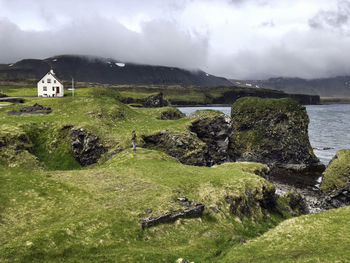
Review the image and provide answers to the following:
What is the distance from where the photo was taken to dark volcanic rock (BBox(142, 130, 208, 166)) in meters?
58.9

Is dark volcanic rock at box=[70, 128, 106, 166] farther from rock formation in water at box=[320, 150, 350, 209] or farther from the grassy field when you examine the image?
rock formation in water at box=[320, 150, 350, 209]

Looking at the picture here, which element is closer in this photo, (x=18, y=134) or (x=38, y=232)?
(x=38, y=232)

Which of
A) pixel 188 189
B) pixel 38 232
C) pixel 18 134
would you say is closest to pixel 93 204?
pixel 38 232

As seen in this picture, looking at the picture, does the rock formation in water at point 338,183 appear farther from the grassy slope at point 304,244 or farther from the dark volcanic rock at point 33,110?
the dark volcanic rock at point 33,110

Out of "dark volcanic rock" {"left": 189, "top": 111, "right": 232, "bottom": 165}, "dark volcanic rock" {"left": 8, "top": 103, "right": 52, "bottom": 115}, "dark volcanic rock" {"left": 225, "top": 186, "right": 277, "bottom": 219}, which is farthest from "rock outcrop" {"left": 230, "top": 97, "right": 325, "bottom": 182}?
"dark volcanic rock" {"left": 8, "top": 103, "right": 52, "bottom": 115}

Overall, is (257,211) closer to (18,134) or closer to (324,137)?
(18,134)

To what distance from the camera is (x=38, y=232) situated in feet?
71.3

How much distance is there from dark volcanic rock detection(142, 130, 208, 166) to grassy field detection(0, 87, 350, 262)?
9.79 metres

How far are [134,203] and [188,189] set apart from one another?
8433mm

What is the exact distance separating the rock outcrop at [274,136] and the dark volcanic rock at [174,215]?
Result: 67.2 metres

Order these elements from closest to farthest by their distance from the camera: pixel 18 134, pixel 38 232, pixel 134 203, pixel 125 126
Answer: pixel 38 232 → pixel 134 203 → pixel 18 134 → pixel 125 126

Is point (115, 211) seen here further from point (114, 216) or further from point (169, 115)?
point (169, 115)

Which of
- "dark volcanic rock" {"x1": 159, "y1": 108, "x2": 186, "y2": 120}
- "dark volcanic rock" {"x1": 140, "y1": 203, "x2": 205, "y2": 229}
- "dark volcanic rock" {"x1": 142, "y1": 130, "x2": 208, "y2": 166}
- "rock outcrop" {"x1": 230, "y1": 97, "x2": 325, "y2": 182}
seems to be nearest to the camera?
"dark volcanic rock" {"x1": 140, "y1": 203, "x2": 205, "y2": 229}

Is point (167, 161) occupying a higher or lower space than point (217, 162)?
higher
